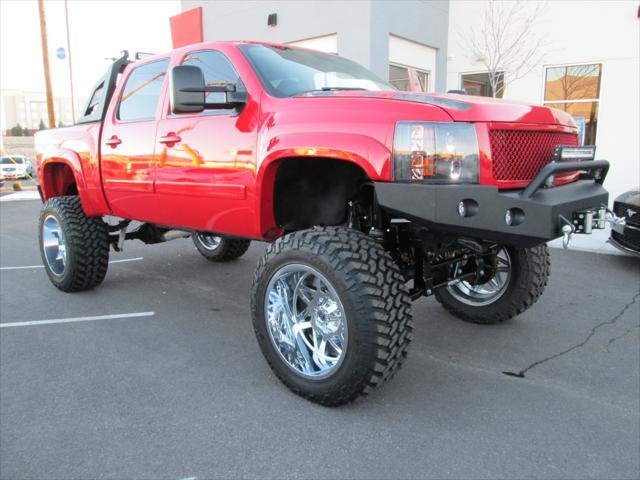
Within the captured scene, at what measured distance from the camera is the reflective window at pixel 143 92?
14.1 ft

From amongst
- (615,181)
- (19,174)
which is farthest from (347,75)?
(19,174)

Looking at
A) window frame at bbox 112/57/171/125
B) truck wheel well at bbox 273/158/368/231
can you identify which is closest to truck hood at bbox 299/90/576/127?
truck wheel well at bbox 273/158/368/231

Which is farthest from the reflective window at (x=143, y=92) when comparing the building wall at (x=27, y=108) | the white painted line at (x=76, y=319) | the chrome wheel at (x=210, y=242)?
the building wall at (x=27, y=108)

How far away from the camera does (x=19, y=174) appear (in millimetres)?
25688

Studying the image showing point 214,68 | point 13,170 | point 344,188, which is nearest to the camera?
point 344,188

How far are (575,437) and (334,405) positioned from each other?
49.8 inches

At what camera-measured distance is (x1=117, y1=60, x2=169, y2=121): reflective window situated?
14.1 ft

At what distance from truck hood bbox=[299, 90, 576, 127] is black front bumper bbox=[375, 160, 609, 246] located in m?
0.34

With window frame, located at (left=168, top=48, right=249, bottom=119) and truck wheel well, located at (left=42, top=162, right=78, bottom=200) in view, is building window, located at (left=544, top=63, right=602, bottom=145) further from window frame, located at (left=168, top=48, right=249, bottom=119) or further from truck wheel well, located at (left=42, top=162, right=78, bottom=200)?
truck wheel well, located at (left=42, top=162, right=78, bottom=200)

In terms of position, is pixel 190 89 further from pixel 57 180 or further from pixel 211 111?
pixel 57 180

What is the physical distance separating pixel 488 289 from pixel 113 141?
338cm

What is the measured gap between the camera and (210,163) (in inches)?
139

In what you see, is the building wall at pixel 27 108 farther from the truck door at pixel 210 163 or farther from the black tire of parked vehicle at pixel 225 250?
the truck door at pixel 210 163

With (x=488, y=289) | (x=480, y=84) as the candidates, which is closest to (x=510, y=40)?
(x=480, y=84)
